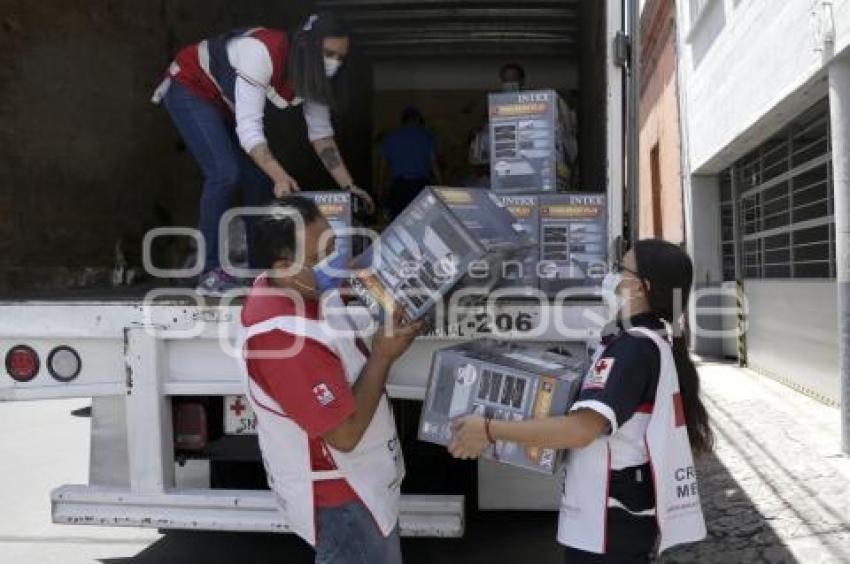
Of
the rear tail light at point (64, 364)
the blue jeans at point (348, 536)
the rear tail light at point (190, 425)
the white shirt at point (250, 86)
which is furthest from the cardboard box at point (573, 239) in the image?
the rear tail light at point (64, 364)

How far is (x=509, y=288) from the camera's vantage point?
3.34 meters

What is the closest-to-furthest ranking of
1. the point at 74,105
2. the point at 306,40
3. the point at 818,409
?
1. the point at 306,40
2. the point at 74,105
3. the point at 818,409

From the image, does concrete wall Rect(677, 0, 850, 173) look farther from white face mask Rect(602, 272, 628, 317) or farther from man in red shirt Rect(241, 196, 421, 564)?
man in red shirt Rect(241, 196, 421, 564)

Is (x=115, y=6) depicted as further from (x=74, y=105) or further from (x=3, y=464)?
(x=3, y=464)

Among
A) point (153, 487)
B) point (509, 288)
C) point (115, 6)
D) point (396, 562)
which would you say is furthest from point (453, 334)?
point (115, 6)

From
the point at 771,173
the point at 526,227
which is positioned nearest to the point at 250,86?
the point at 526,227

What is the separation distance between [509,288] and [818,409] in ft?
17.1

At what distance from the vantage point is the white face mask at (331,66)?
4.33 meters

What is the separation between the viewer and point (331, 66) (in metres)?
4.37

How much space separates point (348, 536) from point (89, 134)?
124 inches

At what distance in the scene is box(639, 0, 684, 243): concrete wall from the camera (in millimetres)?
13914

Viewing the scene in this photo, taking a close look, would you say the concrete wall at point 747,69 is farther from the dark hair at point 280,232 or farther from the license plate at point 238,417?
the dark hair at point 280,232

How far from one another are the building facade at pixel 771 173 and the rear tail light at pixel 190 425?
4.31m

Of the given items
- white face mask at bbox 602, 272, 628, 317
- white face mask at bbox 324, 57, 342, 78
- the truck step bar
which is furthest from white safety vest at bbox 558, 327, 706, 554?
white face mask at bbox 324, 57, 342, 78
